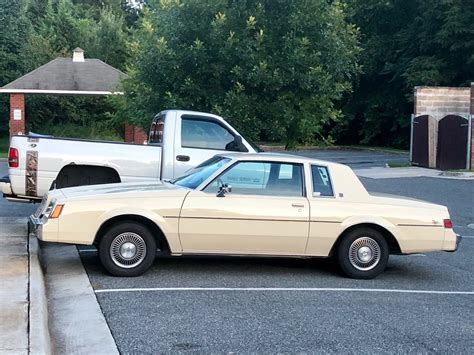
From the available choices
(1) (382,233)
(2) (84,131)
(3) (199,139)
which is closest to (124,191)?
(3) (199,139)

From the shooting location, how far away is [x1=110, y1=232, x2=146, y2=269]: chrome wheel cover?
27.5 ft

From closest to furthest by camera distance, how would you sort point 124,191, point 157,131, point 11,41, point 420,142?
point 124,191 → point 157,131 → point 420,142 → point 11,41

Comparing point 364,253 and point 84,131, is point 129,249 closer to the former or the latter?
point 364,253

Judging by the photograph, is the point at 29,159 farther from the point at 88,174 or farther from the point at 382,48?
the point at 382,48

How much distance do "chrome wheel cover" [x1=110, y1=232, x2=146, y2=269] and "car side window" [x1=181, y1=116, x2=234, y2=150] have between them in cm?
322

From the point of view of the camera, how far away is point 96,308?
694 centimetres

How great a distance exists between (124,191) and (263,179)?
171 centimetres

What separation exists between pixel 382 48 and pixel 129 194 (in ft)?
127

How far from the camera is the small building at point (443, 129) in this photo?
26172 millimetres

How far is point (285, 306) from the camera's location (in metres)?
7.29

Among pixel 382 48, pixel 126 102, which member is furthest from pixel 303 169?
pixel 382 48

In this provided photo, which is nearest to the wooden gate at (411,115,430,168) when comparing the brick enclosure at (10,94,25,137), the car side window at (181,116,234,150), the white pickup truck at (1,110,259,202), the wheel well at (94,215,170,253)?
the brick enclosure at (10,94,25,137)

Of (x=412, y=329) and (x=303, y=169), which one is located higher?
(x=303, y=169)

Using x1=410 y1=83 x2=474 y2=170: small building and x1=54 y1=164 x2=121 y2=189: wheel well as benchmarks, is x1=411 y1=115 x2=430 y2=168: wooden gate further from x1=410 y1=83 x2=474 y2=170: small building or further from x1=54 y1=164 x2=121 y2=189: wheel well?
x1=54 y1=164 x2=121 y2=189: wheel well
